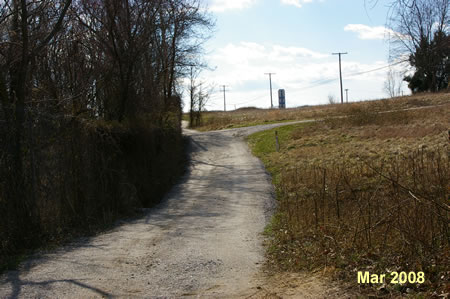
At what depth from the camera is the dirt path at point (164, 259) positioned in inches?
257

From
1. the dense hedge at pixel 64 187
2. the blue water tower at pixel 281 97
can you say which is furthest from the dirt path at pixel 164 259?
the blue water tower at pixel 281 97

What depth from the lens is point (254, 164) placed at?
26.3 metres

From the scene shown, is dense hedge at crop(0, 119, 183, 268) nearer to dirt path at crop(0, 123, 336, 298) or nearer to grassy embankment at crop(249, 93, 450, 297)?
dirt path at crop(0, 123, 336, 298)

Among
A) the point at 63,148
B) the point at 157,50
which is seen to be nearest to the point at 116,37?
the point at 157,50

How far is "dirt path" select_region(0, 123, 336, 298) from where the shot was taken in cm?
652

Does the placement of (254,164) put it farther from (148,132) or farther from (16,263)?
(16,263)

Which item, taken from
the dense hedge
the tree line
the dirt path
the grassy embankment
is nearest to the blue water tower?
the tree line

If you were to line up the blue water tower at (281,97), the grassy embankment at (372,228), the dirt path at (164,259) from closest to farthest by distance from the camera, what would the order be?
the grassy embankment at (372,228) < the dirt path at (164,259) < the blue water tower at (281,97)

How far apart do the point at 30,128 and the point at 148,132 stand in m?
10.9

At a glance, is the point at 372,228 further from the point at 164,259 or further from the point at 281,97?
the point at 281,97

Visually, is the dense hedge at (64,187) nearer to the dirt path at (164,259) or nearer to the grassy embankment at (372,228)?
the dirt path at (164,259)

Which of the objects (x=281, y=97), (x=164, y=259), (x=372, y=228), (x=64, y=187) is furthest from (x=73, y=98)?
(x=281, y=97)

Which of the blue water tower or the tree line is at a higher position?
the blue water tower

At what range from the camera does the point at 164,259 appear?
8.14 meters
